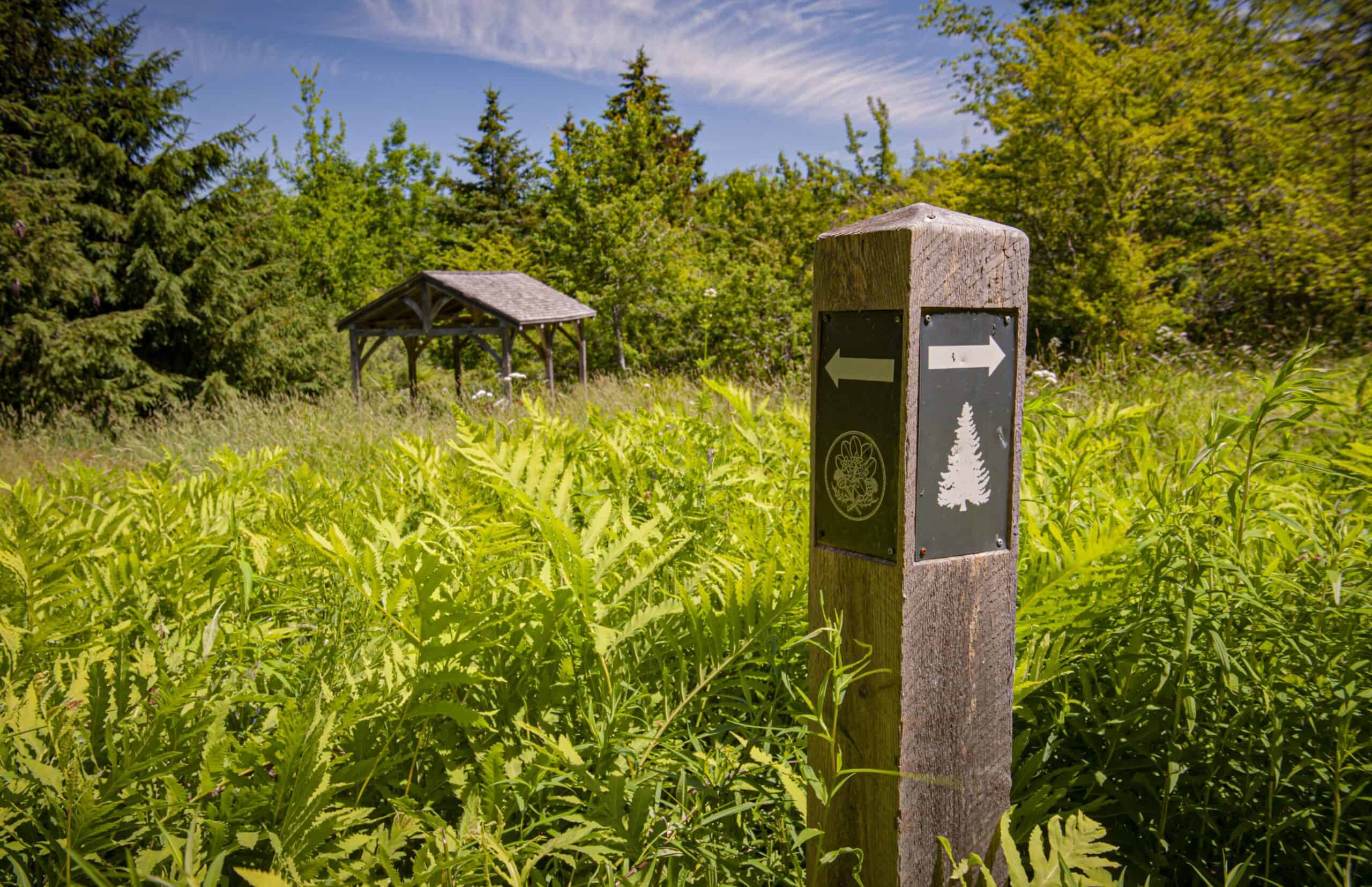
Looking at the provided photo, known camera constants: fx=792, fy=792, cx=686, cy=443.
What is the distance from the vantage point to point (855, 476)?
4.60 feet

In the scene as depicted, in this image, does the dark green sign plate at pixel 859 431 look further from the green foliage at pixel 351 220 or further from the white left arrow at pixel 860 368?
the green foliage at pixel 351 220

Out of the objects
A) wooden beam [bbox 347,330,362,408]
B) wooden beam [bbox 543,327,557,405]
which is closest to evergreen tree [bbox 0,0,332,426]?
wooden beam [bbox 347,330,362,408]

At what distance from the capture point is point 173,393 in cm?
1499

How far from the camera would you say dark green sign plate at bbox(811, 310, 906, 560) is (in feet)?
4.37

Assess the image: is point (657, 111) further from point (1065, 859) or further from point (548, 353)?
point (1065, 859)

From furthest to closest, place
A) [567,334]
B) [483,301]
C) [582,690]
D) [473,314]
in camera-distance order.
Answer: [567,334] < [473,314] < [483,301] < [582,690]

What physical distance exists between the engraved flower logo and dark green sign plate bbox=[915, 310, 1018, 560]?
0.08 m

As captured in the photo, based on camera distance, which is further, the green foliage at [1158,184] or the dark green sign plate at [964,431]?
the green foliage at [1158,184]

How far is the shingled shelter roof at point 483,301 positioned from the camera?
1391cm

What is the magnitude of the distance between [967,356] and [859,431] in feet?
0.73

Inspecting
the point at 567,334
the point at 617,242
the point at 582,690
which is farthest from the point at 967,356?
the point at 567,334

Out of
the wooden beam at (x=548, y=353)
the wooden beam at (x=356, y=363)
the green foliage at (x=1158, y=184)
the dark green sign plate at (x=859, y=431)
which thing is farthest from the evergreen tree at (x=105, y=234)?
the dark green sign plate at (x=859, y=431)

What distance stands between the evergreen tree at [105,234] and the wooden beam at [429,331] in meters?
2.47

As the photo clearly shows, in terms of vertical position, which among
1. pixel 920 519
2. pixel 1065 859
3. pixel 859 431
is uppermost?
pixel 859 431
